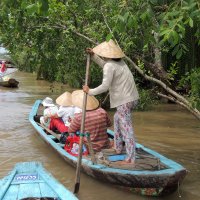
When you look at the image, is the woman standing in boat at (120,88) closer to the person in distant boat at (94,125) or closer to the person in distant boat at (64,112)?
the person in distant boat at (94,125)

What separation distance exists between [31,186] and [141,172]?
56.4 inches

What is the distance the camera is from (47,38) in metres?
10.5

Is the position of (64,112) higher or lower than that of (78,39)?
lower

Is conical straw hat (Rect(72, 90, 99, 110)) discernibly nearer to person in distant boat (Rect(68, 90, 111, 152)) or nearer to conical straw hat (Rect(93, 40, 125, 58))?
person in distant boat (Rect(68, 90, 111, 152))

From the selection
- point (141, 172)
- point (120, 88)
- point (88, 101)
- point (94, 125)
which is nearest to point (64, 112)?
point (88, 101)

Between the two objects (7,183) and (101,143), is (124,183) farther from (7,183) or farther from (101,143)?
(7,183)

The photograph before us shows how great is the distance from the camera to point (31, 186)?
444 cm

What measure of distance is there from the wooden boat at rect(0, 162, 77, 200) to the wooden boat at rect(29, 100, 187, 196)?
103 centimetres

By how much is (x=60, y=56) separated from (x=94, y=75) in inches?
72.4

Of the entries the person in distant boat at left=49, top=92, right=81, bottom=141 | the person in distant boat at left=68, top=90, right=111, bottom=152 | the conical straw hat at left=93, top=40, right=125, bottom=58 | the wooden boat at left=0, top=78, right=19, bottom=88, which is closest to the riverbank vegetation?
the person in distant boat at left=49, top=92, right=81, bottom=141

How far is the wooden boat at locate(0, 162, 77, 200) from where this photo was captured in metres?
4.17

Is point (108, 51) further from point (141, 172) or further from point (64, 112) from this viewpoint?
point (64, 112)

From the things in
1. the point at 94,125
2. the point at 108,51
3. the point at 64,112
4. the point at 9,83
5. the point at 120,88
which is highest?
the point at 108,51

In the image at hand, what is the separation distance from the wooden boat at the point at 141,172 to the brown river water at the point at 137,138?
10.0 inches
